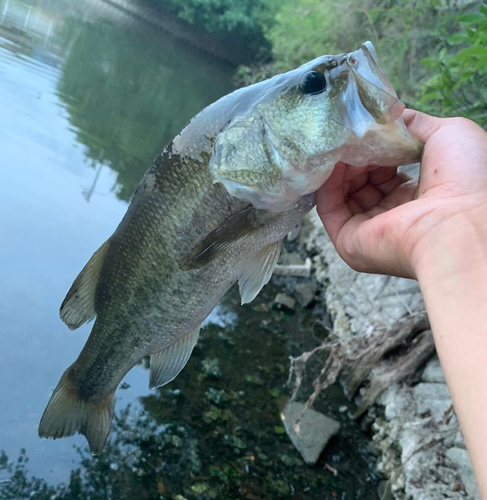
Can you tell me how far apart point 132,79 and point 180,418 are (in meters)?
14.6

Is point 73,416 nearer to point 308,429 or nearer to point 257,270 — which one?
point 257,270

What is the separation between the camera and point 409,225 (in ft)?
5.48

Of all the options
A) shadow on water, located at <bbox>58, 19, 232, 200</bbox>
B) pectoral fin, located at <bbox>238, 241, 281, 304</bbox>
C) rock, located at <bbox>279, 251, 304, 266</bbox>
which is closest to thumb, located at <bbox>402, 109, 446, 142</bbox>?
pectoral fin, located at <bbox>238, 241, 281, 304</bbox>

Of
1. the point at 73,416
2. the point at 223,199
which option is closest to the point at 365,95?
the point at 223,199

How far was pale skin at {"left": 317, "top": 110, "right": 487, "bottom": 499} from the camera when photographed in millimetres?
1273

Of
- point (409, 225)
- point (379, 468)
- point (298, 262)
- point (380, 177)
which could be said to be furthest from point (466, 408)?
point (298, 262)

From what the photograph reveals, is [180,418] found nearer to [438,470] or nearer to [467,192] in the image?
[438,470]

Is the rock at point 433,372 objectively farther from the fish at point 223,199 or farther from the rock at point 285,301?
the fish at point 223,199

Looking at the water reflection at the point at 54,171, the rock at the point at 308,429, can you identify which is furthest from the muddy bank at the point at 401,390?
the water reflection at the point at 54,171

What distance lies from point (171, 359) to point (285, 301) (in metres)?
4.18

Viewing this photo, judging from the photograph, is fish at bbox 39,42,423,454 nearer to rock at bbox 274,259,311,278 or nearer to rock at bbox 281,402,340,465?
rock at bbox 281,402,340,465

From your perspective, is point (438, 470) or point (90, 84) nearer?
point (438, 470)

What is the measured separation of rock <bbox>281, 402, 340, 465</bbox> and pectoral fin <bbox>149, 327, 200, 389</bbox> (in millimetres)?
2393

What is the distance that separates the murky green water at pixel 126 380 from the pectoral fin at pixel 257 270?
2.31m
